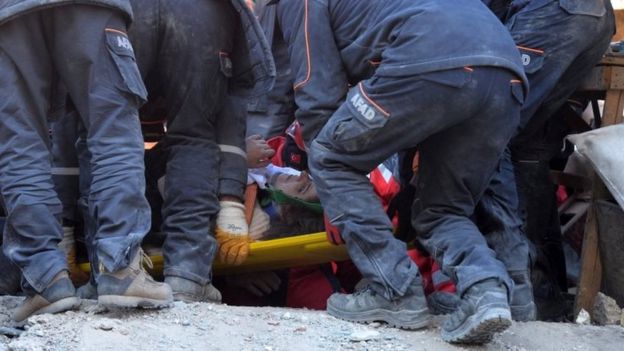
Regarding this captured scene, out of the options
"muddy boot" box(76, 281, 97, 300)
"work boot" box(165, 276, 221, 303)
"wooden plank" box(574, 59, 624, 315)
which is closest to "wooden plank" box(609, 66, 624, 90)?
"wooden plank" box(574, 59, 624, 315)

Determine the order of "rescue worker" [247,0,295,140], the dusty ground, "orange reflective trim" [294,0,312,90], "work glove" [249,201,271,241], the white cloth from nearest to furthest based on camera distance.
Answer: the dusty ground → "orange reflective trim" [294,0,312,90] → the white cloth → "work glove" [249,201,271,241] → "rescue worker" [247,0,295,140]

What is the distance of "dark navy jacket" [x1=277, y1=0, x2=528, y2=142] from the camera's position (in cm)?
352

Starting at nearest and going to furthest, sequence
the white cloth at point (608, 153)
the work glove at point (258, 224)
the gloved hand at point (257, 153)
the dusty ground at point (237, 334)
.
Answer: the dusty ground at point (237, 334), the white cloth at point (608, 153), the work glove at point (258, 224), the gloved hand at point (257, 153)

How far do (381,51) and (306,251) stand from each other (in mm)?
1093

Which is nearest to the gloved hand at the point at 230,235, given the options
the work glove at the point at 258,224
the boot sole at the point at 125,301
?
the work glove at the point at 258,224

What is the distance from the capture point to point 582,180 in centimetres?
516

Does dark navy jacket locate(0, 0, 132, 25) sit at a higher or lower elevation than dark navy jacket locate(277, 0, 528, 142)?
higher

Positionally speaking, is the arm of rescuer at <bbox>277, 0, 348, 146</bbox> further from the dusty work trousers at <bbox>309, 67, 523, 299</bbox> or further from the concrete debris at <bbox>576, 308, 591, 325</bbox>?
the concrete debris at <bbox>576, 308, 591, 325</bbox>

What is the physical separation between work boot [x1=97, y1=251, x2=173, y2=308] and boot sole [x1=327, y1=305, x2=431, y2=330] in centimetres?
76

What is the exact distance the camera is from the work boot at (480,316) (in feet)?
11.1

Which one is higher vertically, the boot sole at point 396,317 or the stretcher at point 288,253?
the boot sole at point 396,317

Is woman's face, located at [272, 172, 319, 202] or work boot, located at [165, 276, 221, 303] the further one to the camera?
woman's face, located at [272, 172, 319, 202]

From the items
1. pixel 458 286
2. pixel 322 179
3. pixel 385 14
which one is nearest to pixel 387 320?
pixel 458 286

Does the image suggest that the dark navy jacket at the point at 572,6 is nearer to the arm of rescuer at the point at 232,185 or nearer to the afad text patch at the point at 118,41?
the arm of rescuer at the point at 232,185
